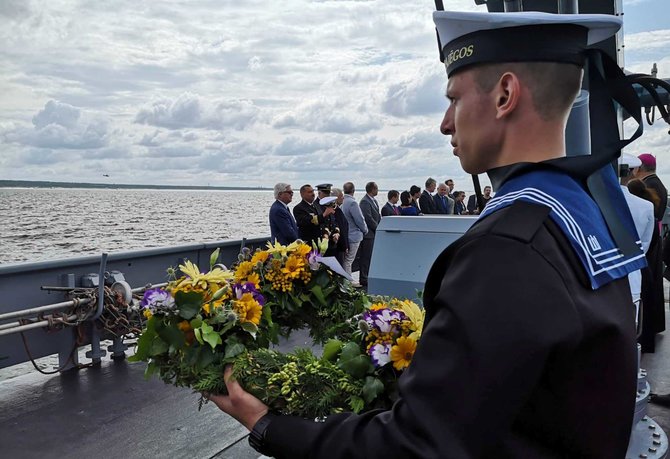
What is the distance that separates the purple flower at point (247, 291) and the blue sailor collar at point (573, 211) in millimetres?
1129

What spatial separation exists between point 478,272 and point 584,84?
819 millimetres

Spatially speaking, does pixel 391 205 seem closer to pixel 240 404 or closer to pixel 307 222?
pixel 307 222

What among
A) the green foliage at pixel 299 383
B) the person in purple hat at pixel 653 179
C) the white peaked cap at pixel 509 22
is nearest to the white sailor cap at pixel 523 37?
the white peaked cap at pixel 509 22

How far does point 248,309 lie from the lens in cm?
204

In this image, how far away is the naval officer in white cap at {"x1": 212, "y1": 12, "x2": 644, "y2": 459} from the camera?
95 cm

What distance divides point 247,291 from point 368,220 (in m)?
9.72

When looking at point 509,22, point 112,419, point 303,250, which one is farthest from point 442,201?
point 509,22

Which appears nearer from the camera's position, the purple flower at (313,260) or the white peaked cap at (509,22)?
the white peaked cap at (509,22)

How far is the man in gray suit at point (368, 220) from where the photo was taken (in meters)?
11.6

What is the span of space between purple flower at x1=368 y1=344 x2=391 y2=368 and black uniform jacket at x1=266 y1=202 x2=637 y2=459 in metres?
0.60

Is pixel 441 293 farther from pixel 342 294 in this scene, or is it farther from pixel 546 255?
pixel 342 294

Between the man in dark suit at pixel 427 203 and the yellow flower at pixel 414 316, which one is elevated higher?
the yellow flower at pixel 414 316

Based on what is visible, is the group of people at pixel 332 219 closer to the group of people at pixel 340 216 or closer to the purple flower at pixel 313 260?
the group of people at pixel 340 216

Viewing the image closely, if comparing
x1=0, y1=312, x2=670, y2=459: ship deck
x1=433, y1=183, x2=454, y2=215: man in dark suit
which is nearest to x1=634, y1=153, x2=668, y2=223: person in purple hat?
x1=0, y1=312, x2=670, y2=459: ship deck
